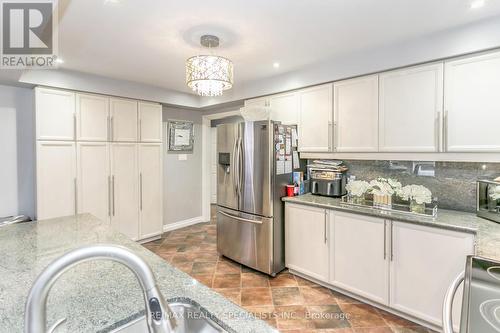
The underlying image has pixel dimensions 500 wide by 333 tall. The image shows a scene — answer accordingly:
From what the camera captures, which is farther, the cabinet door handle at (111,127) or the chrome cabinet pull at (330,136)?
the cabinet door handle at (111,127)

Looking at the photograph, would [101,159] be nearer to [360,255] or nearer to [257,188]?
[257,188]

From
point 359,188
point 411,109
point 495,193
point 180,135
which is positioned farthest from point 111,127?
point 495,193

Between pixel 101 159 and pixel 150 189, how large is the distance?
834 millimetres

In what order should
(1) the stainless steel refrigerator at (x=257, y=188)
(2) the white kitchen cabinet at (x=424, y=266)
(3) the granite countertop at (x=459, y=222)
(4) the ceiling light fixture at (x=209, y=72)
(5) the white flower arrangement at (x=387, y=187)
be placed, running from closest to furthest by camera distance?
1. (3) the granite countertop at (x=459, y=222)
2. (2) the white kitchen cabinet at (x=424, y=266)
3. (4) the ceiling light fixture at (x=209, y=72)
4. (5) the white flower arrangement at (x=387, y=187)
5. (1) the stainless steel refrigerator at (x=257, y=188)

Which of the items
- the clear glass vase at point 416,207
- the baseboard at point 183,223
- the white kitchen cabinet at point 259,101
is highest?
the white kitchen cabinet at point 259,101

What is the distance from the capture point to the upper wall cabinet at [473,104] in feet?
6.34

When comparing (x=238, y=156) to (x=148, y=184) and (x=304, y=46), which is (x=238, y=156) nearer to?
(x=304, y=46)

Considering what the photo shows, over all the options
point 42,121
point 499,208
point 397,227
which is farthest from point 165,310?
point 42,121

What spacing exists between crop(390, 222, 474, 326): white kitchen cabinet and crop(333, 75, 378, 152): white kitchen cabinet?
88 centimetres

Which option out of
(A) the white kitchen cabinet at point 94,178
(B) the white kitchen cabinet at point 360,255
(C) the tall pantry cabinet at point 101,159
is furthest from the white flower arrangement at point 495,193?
(A) the white kitchen cabinet at point 94,178

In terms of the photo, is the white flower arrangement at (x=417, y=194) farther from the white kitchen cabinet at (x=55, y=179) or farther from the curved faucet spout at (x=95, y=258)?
the white kitchen cabinet at (x=55, y=179)

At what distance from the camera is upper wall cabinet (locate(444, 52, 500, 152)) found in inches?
76.1

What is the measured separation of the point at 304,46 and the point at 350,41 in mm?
409

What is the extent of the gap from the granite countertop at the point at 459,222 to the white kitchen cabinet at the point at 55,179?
289cm
